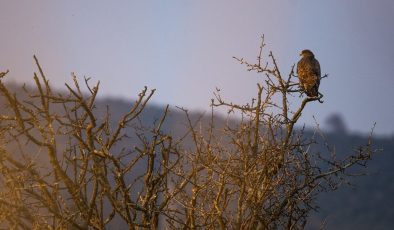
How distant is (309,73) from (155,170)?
3.64 meters

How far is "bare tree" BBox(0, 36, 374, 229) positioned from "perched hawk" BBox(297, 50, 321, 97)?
578 millimetres

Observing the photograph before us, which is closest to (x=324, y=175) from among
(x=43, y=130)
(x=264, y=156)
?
(x=264, y=156)

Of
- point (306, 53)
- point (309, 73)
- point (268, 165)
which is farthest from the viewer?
point (306, 53)

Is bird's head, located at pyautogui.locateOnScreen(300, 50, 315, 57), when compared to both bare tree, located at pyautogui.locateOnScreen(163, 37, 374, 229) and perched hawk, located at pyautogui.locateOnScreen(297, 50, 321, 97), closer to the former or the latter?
perched hawk, located at pyautogui.locateOnScreen(297, 50, 321, 97)

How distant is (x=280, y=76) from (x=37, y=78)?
359 cm

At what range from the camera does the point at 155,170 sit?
6.40 metres

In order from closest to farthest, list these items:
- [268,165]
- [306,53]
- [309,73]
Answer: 1. [268,165]
2. [309,73]
3. [306,53]

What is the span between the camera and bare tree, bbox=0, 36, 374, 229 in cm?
504

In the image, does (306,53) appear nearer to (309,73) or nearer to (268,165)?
(309,73)

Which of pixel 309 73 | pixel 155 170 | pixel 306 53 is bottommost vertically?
pixel 155 170

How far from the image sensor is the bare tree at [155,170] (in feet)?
16.5

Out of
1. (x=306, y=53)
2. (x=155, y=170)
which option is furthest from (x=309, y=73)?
(x=155, y=170)

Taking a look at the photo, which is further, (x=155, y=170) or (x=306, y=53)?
(x=306, y=53)

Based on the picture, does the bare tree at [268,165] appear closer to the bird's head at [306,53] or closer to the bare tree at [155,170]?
the bare tree at [155,170]
